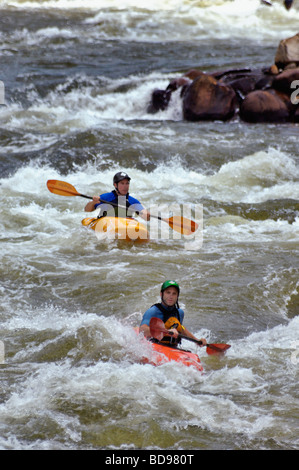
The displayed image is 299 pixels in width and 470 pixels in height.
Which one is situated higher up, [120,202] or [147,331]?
[120,202]

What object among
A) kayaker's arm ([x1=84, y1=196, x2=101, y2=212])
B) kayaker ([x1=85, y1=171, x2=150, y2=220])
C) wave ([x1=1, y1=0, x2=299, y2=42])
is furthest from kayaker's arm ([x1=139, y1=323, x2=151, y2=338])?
wave ([x1=1, y1=0, x2=299, y2=42])

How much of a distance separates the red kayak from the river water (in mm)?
69

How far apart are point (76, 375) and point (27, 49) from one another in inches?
585

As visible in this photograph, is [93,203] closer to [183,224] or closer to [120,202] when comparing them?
[120,202]

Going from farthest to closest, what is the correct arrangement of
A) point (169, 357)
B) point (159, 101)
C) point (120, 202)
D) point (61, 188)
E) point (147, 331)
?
point (159, 101), point (61, 188), point (120, 202), point (147, 331), point (169, 357)

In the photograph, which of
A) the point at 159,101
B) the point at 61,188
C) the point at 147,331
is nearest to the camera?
the point at 147,331

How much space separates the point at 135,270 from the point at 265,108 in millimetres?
7294

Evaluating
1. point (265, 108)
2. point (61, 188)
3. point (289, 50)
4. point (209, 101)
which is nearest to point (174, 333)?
point (61, 188)

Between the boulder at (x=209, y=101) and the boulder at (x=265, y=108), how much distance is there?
1.23 ft

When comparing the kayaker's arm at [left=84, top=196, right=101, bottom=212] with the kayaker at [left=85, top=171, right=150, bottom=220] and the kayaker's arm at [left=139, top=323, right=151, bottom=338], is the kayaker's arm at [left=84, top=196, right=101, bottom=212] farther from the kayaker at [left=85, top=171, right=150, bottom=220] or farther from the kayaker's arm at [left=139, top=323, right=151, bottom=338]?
the kayaker's arm at [left=139, top=323, right=151, bottom=338]

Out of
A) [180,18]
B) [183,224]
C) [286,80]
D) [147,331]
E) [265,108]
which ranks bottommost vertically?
[147,331]

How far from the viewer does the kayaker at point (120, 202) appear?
7.12 metres

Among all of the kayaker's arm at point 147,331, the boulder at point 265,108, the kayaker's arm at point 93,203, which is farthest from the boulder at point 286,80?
the kayaker's arm at point 147,331

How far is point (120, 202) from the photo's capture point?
24.0 feet
